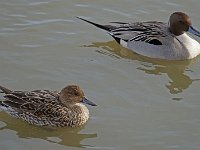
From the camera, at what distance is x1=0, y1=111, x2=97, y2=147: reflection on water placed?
27.8ft

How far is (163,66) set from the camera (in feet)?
34.9

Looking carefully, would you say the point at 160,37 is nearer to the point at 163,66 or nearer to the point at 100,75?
the point at 163,66

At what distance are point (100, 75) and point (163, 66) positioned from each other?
1300mm

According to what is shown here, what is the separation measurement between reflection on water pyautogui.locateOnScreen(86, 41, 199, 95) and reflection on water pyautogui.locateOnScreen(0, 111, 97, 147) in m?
1.83

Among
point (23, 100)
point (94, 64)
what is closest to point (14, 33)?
point (94, 64)

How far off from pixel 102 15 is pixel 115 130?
3468 mm

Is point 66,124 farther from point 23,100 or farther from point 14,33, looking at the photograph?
point 14,33

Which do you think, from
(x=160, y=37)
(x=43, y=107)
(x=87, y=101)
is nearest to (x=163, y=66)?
(x=160, y=37)

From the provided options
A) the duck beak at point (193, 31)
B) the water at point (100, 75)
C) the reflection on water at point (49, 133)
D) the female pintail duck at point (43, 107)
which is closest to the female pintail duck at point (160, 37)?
the duck beak at point (193, 31)

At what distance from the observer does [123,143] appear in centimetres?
836

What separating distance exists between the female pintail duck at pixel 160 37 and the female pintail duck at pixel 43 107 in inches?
96.0

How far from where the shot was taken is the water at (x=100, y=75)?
8495mm

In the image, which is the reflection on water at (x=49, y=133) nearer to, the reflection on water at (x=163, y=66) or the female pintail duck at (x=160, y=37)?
the reflection on water at (x=163, y=66)

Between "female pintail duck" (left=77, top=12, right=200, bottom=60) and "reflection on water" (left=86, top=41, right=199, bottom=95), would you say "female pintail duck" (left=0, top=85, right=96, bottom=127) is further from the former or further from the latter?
"female pintail duck" (left=77, top=12, right=200, bottom=60)
